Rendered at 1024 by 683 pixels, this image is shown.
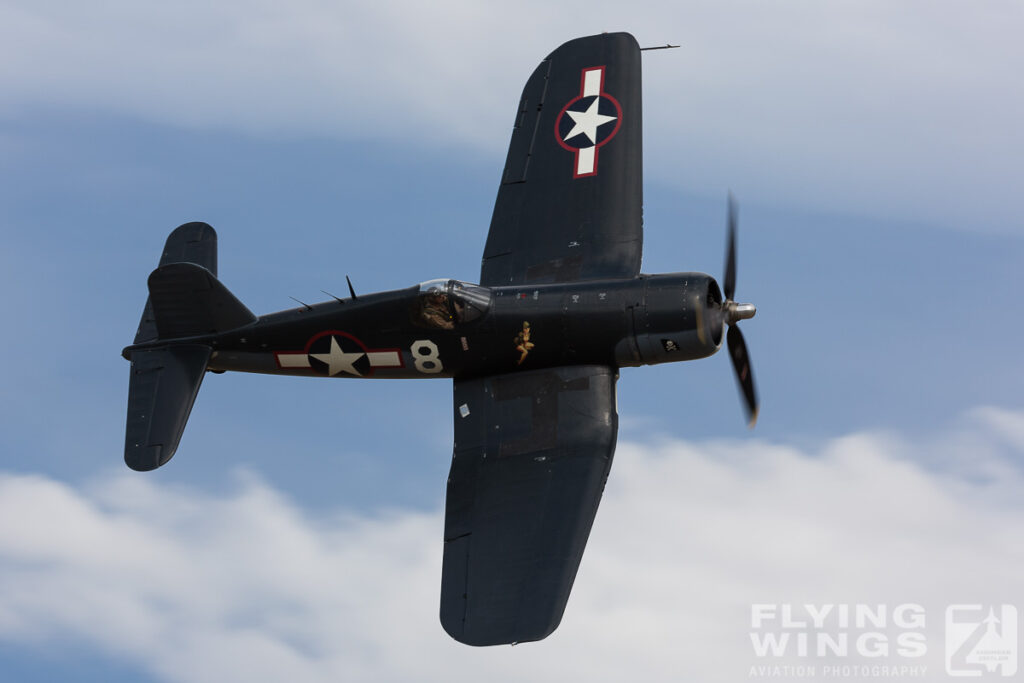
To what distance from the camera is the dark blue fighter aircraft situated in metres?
19.9

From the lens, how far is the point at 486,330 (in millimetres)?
21391

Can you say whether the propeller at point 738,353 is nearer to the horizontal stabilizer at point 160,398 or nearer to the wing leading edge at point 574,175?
the wing leading edge at point 574,175

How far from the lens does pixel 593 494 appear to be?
66.5 feet

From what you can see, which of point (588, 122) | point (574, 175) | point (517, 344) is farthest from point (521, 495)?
point (588, 122)

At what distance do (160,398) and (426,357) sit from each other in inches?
162

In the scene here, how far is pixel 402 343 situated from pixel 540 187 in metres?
3.68

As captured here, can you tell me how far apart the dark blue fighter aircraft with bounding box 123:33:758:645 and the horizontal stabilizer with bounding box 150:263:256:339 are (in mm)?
22

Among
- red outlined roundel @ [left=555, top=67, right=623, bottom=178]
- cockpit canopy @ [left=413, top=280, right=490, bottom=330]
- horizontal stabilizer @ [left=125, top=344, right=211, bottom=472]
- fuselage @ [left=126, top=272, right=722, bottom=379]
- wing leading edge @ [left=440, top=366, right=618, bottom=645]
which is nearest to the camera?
wing leading edge @ [left=440, top=366, right=618, bottom=645]

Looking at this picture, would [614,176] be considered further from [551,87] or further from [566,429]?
[566,429]

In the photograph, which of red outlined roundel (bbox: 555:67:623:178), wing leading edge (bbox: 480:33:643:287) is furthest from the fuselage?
red outlined roundel (bbox: 555:67:623:178)

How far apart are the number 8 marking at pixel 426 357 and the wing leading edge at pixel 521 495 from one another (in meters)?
0.42

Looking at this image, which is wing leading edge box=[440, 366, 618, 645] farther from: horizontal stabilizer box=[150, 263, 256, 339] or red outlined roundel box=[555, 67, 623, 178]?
red outlined roundel box=[555, 67, 623, 178]

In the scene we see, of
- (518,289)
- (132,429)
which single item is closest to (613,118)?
(518,289)

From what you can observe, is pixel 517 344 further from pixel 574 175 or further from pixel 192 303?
pixel 192 303
